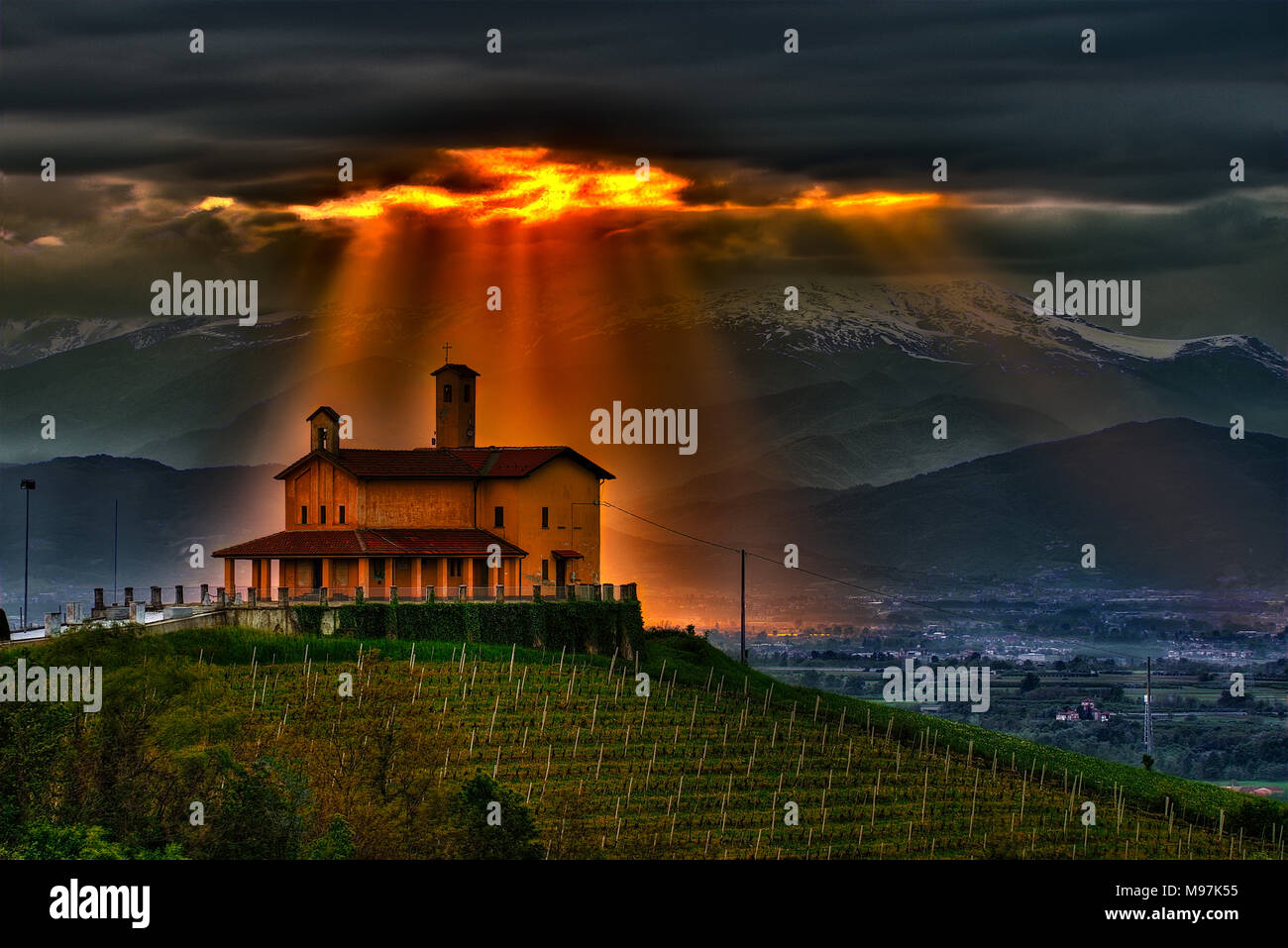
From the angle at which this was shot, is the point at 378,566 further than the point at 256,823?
Yes

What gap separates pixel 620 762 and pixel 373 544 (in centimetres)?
2258

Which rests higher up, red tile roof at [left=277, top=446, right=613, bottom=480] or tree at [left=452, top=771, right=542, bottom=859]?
red tile roof at [left=277, top=446, right=613, bottom=480]

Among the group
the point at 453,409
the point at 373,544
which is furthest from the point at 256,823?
the point at 453,409

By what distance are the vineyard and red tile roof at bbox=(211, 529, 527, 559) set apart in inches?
283

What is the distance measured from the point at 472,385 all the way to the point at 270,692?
32.0 meters

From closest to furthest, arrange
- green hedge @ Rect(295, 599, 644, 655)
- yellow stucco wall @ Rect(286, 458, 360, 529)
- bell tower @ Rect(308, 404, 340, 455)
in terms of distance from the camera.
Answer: green hedge @ Rect(295, 599, 644, 655)
yellow stucco wall @ Rect(286, 458, 360, 529)
bell tower @ Rect(308, 404, 340, 455)

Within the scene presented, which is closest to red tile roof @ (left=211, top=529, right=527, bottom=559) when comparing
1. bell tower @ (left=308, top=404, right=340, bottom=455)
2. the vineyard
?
bell tower @ (left=308, top=404, right=340, bottom=455)

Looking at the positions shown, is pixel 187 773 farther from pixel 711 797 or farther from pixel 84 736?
pixel 711 797

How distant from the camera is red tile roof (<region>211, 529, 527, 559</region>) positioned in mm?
86250

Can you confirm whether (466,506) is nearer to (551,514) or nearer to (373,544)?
(551,514)

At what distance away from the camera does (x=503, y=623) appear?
3317 inches

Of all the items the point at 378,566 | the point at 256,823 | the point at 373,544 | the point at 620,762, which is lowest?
the point at 256,823

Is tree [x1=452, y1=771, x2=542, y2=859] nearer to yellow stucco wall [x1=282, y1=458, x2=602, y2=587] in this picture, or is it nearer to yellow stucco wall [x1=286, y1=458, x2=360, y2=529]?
yellow stucco wall [x1=282, y1=458, x2=602, y2=587]

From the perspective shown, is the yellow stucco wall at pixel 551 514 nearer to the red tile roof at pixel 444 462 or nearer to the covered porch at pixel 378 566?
the red tile roof at pixel 444 462
